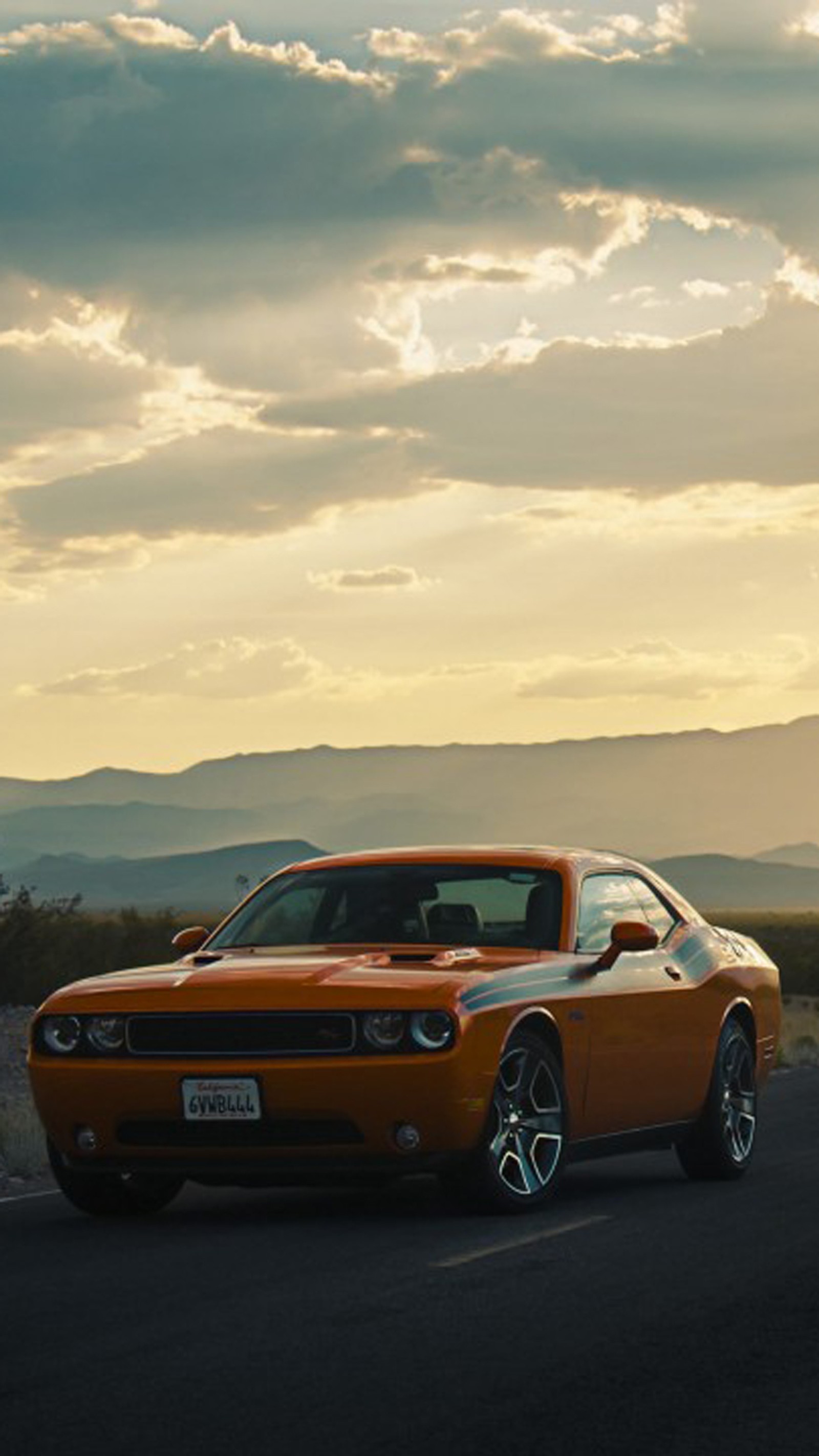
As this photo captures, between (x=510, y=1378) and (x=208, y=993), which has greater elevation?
(x=208, y=993)

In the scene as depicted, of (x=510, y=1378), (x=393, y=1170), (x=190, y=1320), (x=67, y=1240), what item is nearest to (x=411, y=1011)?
(x=393, y=1170)

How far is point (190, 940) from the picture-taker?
1343 centimetres

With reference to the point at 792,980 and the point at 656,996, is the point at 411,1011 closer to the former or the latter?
the point at 656,996

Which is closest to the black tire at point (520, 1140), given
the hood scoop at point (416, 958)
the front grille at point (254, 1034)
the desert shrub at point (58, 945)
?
the hood scoop at point (416, 958)

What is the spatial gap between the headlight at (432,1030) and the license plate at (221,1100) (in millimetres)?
702

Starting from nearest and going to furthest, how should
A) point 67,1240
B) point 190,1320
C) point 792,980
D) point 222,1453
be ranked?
point 222,1453, point 190,1320, point 67,1240, point 792,980

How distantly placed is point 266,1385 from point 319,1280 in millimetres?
2103

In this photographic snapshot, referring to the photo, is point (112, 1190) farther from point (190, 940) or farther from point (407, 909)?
point (407, 909)

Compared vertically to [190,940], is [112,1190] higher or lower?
lower

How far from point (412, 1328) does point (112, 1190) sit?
12.6 feet

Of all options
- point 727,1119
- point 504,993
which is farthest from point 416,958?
point 727,1119

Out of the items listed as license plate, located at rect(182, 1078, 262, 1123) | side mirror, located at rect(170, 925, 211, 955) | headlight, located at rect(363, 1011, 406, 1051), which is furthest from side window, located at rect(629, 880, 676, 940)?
license plate, located at rect(182, 1078, 262, 1123)

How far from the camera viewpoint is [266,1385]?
781 cm

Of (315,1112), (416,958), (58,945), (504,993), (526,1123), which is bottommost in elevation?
(526,1123)
